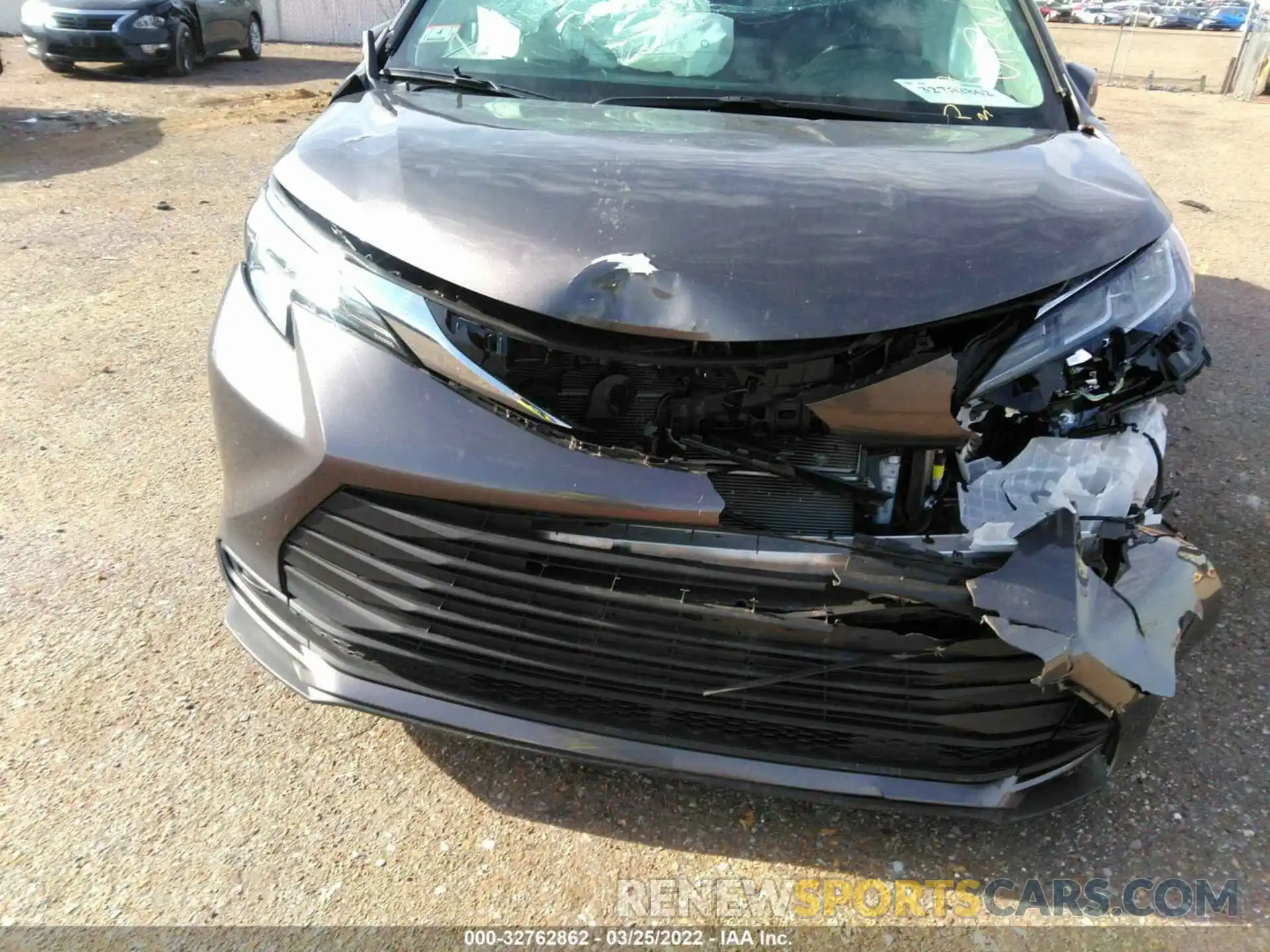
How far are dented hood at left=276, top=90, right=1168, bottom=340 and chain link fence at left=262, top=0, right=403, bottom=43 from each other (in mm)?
15838

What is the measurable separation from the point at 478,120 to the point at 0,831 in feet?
6.06

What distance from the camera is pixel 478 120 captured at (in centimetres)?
230

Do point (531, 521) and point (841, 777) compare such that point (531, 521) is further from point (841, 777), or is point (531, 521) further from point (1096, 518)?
point (1096, 518)

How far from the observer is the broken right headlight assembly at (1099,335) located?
1759 millimetres

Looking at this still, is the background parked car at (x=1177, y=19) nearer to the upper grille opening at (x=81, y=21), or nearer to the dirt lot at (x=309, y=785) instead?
the upper grille opening at (x=81, y=21)

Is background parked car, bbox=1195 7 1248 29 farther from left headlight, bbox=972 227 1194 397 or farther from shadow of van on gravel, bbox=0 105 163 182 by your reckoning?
left headlight, bbox=972 227 1194 397

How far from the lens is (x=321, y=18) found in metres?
16.1

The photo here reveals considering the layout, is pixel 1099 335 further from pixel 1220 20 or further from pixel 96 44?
pixel 1220 20

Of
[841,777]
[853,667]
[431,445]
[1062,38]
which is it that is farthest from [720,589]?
[1062,38]

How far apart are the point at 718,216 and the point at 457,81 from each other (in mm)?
1233

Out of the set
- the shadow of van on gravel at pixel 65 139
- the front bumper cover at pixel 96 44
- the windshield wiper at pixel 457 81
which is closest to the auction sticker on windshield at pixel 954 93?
the windshield wiper at pixel 457 81

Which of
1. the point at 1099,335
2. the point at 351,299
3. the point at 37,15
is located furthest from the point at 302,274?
the point at 37,15

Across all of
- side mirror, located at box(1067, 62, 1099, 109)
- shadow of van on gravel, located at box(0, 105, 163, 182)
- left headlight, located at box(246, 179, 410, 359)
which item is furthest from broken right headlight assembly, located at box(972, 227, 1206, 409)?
shadow of van on gravel, located at box(0, 105, 163, 182)

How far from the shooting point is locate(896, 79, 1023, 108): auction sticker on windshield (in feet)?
8.68
